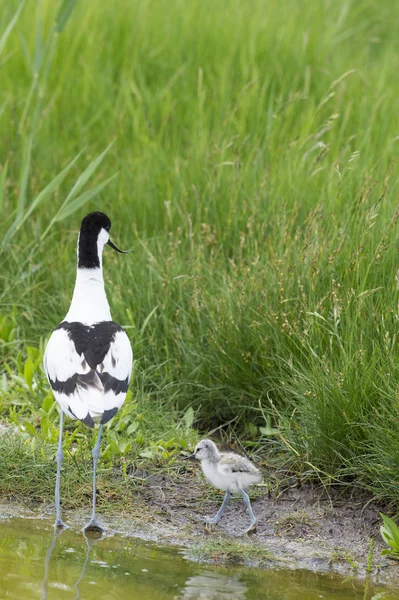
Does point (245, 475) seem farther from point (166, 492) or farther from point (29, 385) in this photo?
point (29, 385)

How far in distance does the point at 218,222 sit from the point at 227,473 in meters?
2.14

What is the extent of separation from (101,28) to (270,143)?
2.45m

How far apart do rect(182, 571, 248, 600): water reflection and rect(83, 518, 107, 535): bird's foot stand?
0.58 meters

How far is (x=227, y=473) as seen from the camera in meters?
4.08

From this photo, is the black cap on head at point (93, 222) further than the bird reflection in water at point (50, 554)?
Yes

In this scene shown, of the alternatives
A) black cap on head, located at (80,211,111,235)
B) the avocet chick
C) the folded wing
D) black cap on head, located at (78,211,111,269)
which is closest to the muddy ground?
the avocet chick

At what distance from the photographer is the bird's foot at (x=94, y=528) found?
3973 millimetres

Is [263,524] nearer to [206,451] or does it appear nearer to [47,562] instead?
[206,451]

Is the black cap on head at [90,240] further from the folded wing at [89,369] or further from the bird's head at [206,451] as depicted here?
the bird's head at [206,451]

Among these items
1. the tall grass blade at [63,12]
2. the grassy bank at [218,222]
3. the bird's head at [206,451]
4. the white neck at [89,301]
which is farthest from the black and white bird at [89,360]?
the tall grass blade at [63,12]

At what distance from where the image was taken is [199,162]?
6227 mm

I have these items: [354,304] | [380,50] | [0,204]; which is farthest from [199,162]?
[380,50]

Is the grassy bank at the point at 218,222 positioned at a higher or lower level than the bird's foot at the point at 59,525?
higher

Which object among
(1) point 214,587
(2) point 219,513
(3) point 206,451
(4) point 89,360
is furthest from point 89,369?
(1) point 214,587
